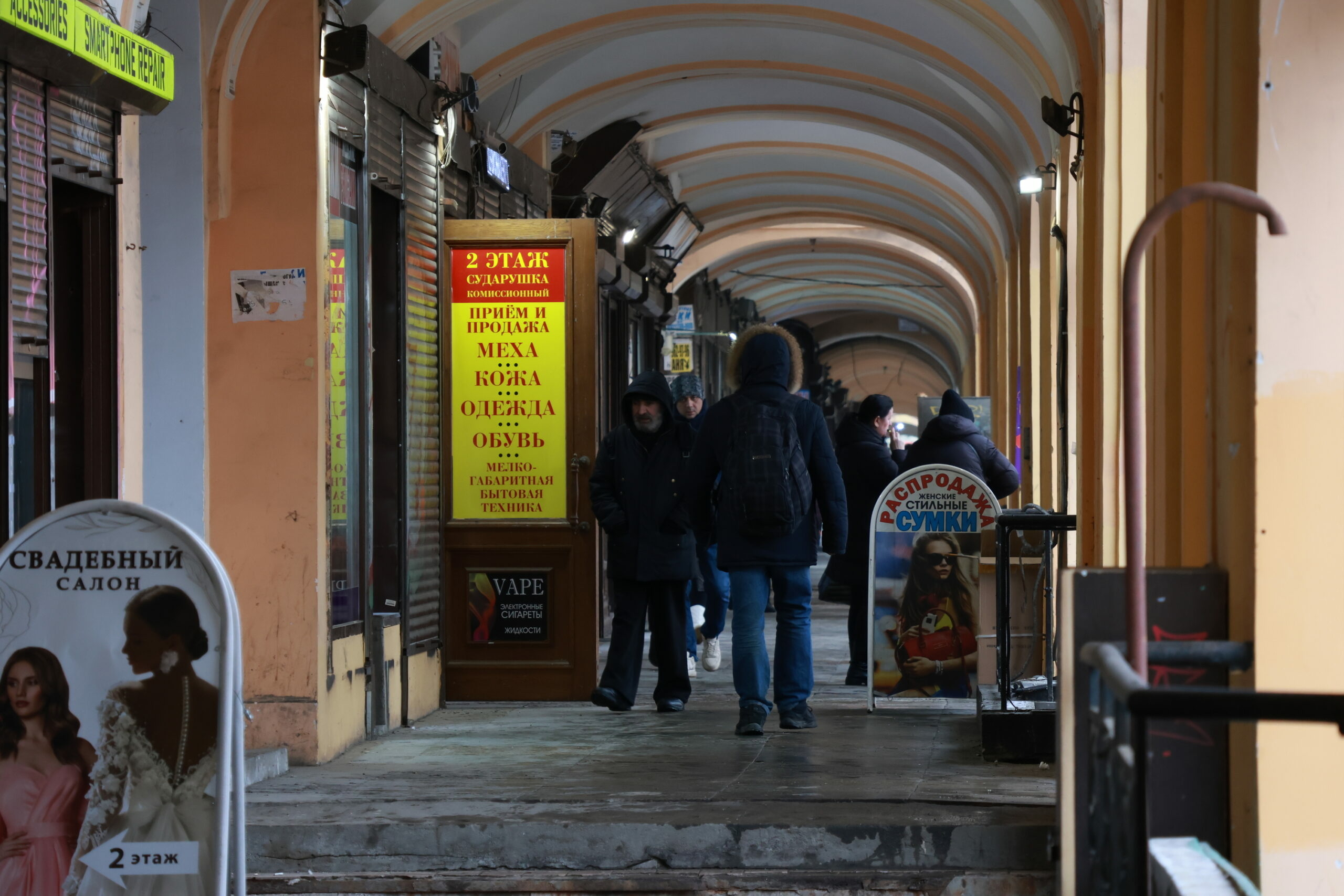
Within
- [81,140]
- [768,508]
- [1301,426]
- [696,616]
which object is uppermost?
[81,140]

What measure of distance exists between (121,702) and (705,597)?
570cm

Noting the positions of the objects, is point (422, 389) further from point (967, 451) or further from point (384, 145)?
point (967, 451)

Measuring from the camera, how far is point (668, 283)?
1574 cm

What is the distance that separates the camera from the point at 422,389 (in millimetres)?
7484

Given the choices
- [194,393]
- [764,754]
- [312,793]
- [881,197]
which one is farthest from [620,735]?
[881,197]

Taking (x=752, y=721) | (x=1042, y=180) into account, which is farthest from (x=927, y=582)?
(x=1042, y=180)

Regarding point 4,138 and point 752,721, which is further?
point 752,721

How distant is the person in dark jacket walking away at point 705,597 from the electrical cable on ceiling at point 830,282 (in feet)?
41.9

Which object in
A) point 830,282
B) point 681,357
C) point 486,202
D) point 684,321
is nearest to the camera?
point 486,202

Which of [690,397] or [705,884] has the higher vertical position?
[690,397]

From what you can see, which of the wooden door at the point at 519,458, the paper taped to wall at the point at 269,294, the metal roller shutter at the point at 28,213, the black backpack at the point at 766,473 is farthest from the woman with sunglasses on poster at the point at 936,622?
the metal roller shutter at the point at 28,213

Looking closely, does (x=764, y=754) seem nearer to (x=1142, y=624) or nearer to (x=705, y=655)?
(x=705, y=655)

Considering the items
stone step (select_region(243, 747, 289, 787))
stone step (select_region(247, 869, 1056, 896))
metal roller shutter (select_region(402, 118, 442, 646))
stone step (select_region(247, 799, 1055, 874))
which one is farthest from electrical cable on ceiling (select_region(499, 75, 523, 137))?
stone step (select_region(247, 869, 1056, 896))

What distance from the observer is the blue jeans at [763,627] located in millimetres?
6477
